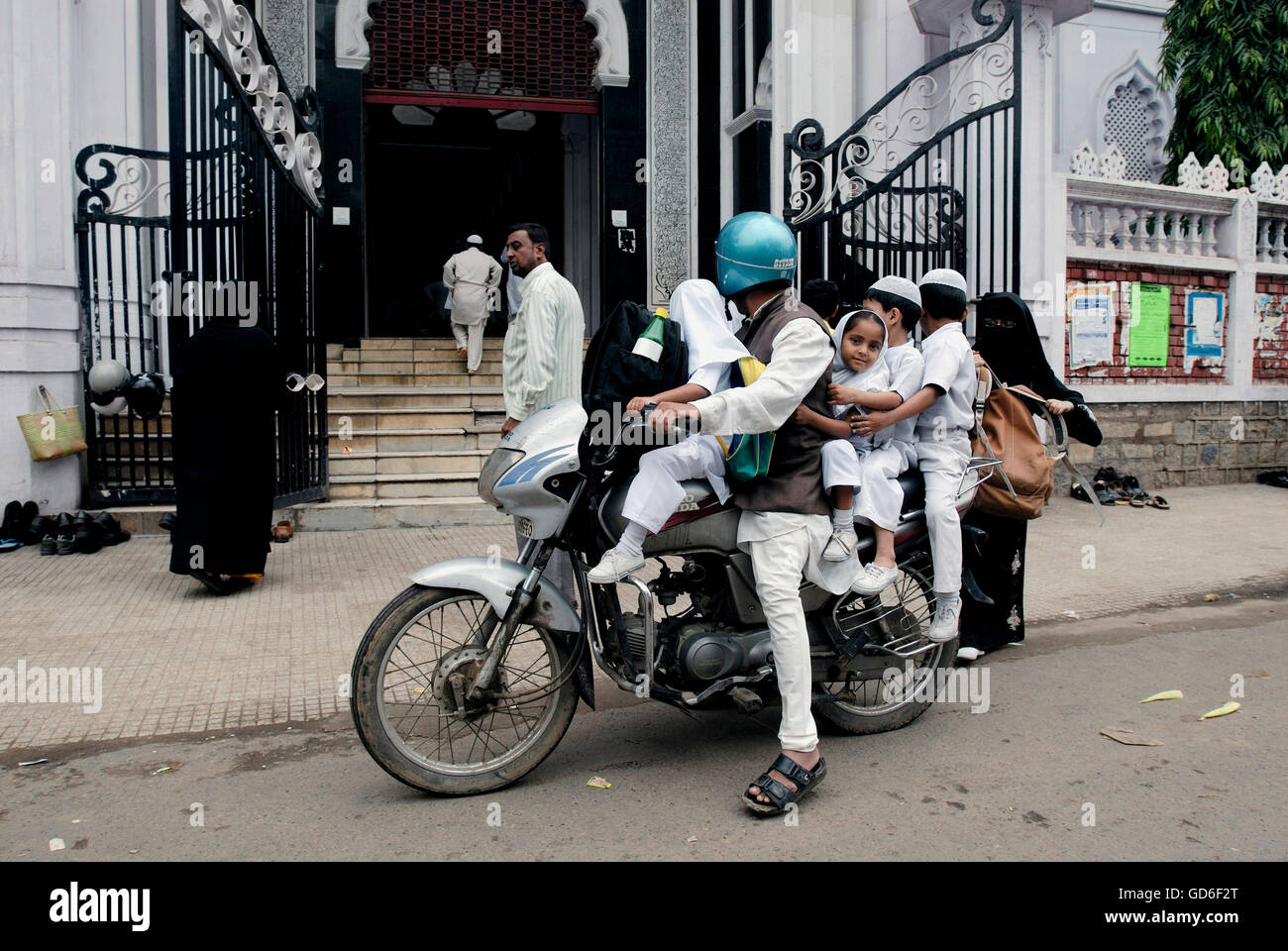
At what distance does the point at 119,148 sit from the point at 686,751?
7.28 metres

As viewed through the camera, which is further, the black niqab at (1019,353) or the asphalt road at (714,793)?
the black niqab at (1019,353)

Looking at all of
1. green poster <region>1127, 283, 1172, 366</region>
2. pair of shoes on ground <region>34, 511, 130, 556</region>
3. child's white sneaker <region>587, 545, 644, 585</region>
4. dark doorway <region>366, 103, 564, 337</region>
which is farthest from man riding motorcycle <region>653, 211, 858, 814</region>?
dark doorway <region>366, 103, 564, 337</region>

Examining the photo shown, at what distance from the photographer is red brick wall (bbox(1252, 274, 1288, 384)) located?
11.2 metres

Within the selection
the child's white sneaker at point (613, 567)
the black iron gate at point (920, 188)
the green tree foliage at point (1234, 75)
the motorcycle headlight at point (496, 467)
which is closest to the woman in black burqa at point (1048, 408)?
the child's white sneaker at point (613, 567)

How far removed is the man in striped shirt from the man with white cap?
5.89 metres

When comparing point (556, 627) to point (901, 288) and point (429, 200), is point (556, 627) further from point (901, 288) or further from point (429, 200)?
point (429, 200)

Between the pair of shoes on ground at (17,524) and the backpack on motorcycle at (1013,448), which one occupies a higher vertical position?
the backpack on motorcycle at (1013,448)

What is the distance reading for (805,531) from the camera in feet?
11.0

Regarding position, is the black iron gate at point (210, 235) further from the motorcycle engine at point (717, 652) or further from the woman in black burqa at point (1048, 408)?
the woman in black burqa at point (1048, 408)

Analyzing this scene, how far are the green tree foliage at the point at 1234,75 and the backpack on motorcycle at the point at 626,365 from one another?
12025mm

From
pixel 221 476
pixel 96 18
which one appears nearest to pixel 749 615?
pixel 221 476

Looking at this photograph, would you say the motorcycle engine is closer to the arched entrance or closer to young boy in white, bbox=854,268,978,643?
young boy in white, bbox=854,268,978,643

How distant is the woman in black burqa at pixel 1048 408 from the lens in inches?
182

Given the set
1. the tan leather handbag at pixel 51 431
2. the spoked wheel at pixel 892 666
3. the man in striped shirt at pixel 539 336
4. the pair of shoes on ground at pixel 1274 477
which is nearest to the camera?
the spoked wheel at pixel 892 666
